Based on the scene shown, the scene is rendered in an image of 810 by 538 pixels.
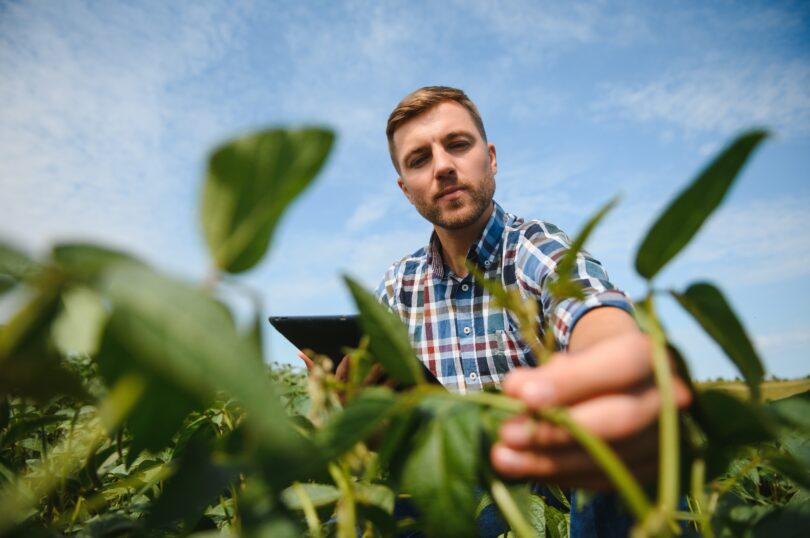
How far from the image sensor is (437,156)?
95.8 inches

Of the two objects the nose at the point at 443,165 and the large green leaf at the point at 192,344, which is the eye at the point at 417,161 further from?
the large green leaf at the point at 192,344

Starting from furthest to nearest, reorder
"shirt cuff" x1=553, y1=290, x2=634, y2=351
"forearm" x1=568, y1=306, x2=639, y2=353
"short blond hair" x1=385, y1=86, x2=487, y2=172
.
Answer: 1. "short blond hair" x1=385, y1=86, x2=487, y2=172
2. "shirt cuff" x1=553, y1=290, x2=634, y2=351
3. "forearm" x1=568, y1=306, x2=639, y2=353

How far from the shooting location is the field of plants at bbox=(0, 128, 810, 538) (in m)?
0.22

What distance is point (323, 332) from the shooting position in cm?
116

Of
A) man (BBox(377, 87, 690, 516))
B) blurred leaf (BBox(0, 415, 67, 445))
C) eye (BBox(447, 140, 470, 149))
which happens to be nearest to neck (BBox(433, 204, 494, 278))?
man (BBox(377, 87, 690, 516))

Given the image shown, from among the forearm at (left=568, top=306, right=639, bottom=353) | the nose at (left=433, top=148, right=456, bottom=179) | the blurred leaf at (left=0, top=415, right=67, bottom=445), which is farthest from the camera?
the nose at (left=433, top=148, right=456, bottom=179)

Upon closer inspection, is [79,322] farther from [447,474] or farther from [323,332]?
[323,332]

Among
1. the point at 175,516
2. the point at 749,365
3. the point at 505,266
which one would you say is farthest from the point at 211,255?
the point at 505,266

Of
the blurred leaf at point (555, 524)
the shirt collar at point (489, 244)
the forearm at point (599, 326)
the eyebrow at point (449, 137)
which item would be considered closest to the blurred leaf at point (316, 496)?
the forearm at point (599, 326)

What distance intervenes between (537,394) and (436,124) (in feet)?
7.79

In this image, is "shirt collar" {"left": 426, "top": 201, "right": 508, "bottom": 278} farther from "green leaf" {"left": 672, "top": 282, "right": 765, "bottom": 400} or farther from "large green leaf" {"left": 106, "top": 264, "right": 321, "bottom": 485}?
"large green leaf" {"left": 106, "top": 264, "right": 321, "bottom": 485}

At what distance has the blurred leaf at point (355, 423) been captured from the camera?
0.32 meters

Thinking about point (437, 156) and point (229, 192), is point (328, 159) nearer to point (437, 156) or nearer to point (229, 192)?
point (229, 192)

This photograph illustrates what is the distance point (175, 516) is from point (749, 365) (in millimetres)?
418
